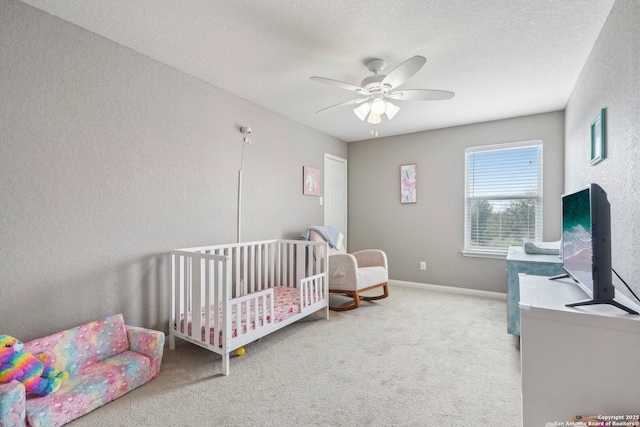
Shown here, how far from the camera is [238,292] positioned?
9.50 ft

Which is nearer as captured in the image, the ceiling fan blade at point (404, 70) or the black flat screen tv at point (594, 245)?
the black flat screen tv at point (594, 245)

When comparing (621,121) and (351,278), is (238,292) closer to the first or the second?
(351,278)

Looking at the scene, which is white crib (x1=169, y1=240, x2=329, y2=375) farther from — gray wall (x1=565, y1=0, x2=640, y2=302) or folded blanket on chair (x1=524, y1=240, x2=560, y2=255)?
gray wall (x1=565, y1=0, x2=640, y2=302)

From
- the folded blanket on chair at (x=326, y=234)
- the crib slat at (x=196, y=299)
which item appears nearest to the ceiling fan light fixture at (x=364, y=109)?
the folded blanket on chair at (x=326, y=234)

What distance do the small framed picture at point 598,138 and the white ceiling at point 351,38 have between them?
576 millimetres

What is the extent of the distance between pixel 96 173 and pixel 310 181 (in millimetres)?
2556

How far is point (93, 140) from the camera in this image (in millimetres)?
2078

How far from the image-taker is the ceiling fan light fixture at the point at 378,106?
7.91 ft

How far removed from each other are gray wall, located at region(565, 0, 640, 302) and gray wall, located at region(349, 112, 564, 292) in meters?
1.65

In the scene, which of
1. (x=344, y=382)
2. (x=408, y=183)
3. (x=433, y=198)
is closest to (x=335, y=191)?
(x=408, y=183)

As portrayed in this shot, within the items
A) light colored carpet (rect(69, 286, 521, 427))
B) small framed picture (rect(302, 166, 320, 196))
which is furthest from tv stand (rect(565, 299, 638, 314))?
small framed picture (rect(302, 166, 320, 196))

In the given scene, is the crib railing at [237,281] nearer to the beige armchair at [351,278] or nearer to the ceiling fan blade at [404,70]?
the beige armchair at [351,278]

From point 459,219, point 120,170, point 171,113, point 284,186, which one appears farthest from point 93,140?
point 459,219

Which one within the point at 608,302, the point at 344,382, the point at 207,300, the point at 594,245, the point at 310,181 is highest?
the point at 310,181
